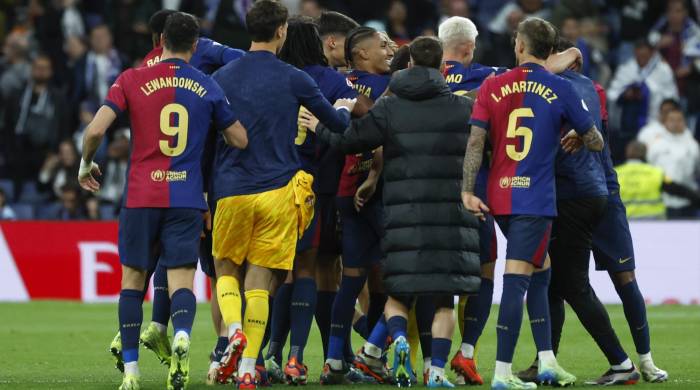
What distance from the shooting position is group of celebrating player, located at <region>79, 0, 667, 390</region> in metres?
8.77

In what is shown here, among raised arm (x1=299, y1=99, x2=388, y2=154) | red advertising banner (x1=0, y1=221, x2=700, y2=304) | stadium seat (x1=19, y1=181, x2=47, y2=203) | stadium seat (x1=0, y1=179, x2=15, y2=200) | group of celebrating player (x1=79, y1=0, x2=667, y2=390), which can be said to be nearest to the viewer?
group of celebrating player (x1=79, y1=0, x2=667, y2=390)

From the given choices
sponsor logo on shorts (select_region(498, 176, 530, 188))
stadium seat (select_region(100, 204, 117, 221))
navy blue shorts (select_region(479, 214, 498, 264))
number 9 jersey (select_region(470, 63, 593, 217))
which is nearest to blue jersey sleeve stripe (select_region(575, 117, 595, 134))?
number 9 jersey (select_region(470, 63, 593, 217))

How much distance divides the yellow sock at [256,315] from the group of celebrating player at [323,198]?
11 millimetres

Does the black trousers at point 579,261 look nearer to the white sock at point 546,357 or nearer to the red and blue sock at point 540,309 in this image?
the red and blue sock at point 540,309

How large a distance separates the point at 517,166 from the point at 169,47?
2.22m

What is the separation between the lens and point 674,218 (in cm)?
1828

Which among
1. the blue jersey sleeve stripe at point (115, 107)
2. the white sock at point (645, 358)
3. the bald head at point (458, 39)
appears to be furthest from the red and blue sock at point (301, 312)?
the white sock at point (645, 358)

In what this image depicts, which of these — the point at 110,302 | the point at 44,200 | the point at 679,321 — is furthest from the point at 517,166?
the point at 44,200

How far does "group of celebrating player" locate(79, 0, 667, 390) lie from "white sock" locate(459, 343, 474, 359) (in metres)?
0.01

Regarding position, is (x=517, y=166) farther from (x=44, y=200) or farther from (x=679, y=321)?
(x=44, y=200)

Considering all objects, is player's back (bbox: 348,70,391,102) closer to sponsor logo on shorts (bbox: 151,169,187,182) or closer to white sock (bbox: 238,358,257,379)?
sponsor logo on shorts (bbox: 151,169,187,182)

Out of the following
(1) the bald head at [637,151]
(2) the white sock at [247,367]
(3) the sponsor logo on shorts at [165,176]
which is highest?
(1) the bald head at [637,151]

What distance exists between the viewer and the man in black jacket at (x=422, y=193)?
8.91 metres

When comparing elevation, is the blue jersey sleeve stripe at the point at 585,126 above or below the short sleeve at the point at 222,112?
below
